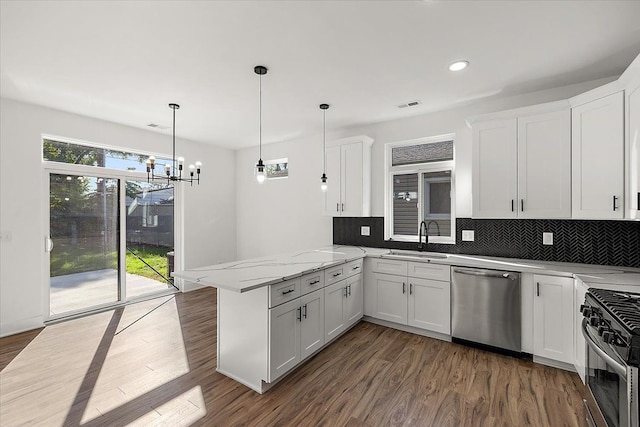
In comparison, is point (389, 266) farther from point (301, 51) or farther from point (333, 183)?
point (301, 51)

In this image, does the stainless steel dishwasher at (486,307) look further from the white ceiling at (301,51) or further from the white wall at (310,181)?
the white ceiling at (301,51)

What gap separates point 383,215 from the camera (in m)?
4.31

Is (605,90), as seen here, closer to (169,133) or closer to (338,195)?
(338,195)

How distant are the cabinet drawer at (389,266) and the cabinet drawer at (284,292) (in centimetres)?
145

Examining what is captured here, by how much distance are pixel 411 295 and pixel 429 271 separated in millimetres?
372

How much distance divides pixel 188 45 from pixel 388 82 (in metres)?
1.90

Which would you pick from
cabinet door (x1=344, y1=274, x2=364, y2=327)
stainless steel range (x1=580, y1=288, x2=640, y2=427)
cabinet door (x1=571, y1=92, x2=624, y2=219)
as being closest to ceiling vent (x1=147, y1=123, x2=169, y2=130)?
cabinet door (x1=344, y1=274, x2=364, y2=327)

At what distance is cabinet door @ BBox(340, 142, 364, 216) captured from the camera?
13.8ft

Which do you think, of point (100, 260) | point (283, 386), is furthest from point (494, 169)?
point (100, 260)

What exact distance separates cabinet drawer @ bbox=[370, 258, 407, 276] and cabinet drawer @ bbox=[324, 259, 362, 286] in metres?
0.20

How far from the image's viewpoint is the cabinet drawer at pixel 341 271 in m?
3.09

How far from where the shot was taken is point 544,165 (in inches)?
115

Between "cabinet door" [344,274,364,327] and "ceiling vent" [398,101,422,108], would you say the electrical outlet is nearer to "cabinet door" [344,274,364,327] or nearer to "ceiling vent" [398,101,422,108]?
"cabinet door" [344,274,364,327]


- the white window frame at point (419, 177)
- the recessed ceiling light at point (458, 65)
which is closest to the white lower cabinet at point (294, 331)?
the white window frame at point (419, 177)
